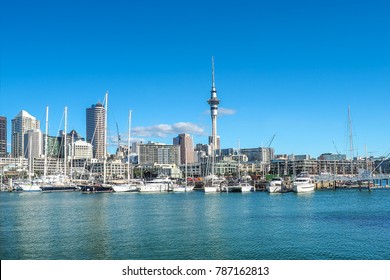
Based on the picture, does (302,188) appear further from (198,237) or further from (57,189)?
(198,237)

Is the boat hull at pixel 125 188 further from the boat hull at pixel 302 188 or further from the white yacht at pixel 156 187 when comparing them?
the boat hull at pixel 302 188

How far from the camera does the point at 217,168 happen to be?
113375 millimetres

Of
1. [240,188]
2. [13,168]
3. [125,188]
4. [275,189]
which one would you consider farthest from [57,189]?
[13,168]

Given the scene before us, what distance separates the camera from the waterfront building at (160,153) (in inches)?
5408

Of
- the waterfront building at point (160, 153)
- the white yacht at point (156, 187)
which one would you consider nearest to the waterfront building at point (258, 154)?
the waterfront building at point (160, 153)

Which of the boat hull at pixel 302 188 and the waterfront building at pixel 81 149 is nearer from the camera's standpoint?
the boat hull at pixel 302 188

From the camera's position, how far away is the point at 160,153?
451 ft

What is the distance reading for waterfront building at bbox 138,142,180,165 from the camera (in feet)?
451

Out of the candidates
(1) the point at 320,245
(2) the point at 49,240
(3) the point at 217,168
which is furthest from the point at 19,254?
(3) the point at 217,168

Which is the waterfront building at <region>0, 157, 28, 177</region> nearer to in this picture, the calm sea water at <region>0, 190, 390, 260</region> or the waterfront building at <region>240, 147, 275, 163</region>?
the waterfront building at <region>240, 147, 275, 163</region>

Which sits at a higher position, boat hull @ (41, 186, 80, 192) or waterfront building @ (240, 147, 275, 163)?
waterfront building @ (240, 147, 275, 163)

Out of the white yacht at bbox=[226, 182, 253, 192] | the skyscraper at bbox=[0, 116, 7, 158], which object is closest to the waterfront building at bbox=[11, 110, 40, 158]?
the skyscraper at bbox=[0, 116, 7, 158]

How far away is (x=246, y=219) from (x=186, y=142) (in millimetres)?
116303
